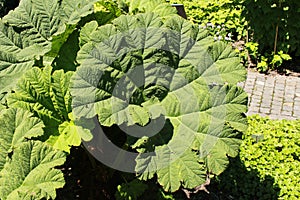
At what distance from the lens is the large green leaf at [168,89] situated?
118 inches

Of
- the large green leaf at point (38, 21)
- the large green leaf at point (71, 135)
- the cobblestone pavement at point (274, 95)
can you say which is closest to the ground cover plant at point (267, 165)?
the cobblestone pavement at point (274, 95)

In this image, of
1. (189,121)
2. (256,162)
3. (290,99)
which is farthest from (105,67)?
(290,99)

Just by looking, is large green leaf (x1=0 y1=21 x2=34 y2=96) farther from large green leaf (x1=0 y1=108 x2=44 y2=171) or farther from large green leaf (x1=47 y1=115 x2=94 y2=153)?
large green leaf (x1=47 y1=115 x2=94 y2=153)

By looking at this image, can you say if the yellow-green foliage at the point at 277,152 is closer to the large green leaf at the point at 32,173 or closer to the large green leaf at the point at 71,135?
the large green leaf at the point at 71,135

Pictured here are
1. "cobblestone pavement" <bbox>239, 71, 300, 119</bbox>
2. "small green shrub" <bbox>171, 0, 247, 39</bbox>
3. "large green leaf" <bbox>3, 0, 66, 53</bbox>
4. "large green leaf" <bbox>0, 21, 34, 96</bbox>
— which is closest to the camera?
"large green leaf" <bbox>0, 21, 34, 96</bbox>

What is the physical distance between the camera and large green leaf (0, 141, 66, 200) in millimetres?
2713

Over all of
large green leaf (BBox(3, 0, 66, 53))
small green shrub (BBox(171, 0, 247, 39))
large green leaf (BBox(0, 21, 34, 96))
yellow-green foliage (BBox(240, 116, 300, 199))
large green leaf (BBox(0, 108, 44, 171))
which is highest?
large green leaf (BBox(3, 0, 66, 53))

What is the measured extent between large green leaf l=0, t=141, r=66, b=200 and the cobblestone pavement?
303 centimetres

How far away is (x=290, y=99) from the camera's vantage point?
560 cm

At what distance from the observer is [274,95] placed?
5688 millimetres

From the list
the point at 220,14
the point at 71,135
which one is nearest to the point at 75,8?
the point at 71,135

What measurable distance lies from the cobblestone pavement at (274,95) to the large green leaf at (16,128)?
2.99m

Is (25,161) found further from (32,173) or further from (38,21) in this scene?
(38,21)

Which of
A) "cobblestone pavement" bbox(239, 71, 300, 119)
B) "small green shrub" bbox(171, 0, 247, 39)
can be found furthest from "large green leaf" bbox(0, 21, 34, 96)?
"small green shrub" bbox(171, 0, 247, 39)
